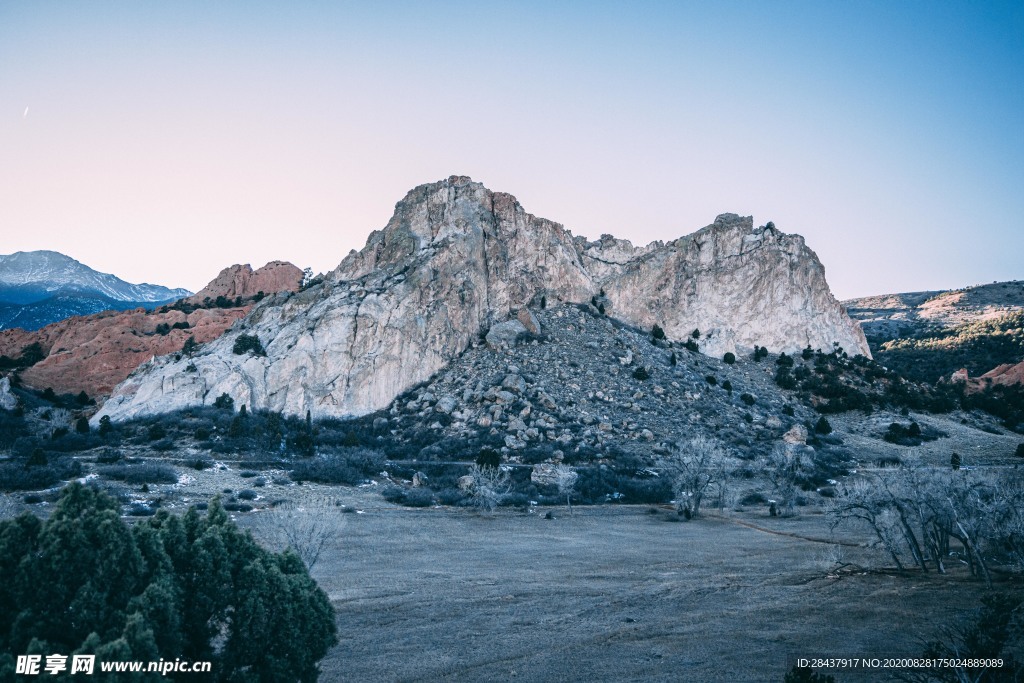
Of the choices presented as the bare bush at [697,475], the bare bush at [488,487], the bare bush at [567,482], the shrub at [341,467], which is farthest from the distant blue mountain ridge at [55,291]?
the bare bush at [697,475]

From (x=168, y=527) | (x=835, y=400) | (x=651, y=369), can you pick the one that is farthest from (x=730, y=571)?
(x=835, y=400)

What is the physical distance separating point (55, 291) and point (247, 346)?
86.5 meters

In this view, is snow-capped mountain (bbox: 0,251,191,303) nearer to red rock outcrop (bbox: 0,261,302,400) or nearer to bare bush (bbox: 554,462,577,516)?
red rock outcrop (bbox: 0,261,302,400)

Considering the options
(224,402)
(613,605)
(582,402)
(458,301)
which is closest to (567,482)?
(582,402)

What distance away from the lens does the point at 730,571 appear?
21250mm

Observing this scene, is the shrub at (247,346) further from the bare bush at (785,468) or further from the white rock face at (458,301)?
the bare bush at (785,468)

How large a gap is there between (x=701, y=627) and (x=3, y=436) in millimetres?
47959

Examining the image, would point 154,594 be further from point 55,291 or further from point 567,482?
point 55,291

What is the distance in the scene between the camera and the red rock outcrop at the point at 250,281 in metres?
87.9

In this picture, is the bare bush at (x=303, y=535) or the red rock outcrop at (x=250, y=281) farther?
the red rock outcrop at (x=250, y=281)

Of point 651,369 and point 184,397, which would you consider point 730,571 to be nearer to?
point 651,369

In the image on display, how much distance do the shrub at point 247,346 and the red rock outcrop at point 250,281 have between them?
1254 inches

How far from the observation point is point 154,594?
762 cm

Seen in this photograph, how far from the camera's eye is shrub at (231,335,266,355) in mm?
55344
